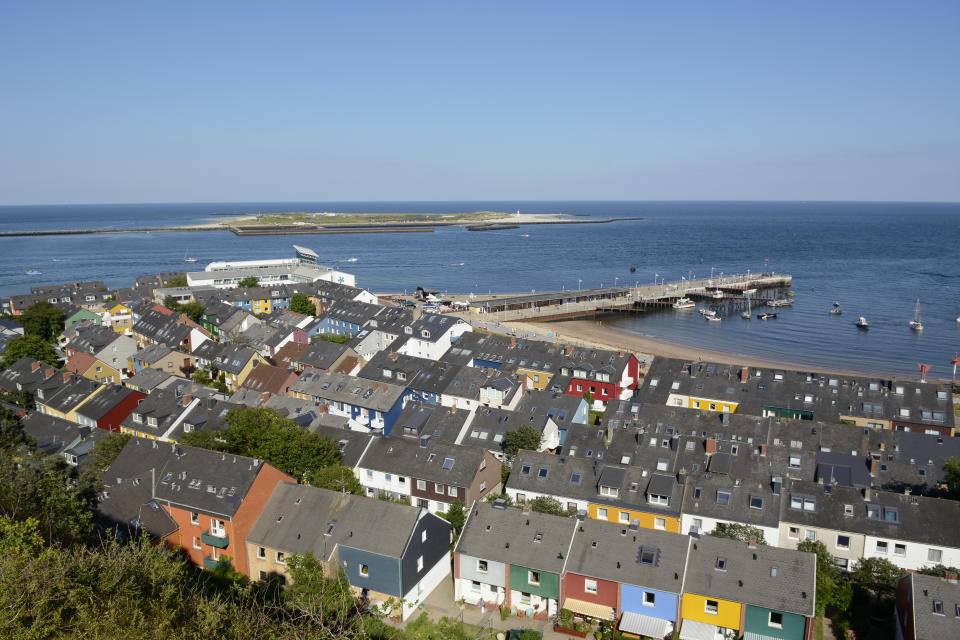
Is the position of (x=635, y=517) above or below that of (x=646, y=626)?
above

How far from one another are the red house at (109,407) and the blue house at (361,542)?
2524 cm

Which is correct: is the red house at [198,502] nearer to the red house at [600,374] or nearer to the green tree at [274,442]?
the green tree at [274,442]

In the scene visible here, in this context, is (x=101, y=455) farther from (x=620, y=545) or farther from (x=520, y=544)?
(x=620, y=545)

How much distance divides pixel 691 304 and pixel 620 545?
99545 mm

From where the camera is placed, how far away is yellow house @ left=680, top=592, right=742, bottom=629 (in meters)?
25.8

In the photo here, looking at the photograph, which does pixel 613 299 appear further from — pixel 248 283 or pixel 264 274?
pixel 248 283

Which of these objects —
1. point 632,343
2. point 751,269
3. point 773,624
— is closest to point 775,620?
point 773,624

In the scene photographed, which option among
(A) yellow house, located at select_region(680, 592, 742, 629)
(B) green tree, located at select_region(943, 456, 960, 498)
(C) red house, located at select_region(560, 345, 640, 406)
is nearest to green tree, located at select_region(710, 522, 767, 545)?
(A) yellow house, located at select_region(680, 592, 742, 629)

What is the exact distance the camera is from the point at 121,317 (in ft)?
294

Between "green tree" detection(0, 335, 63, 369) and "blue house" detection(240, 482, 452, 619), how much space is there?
47381 mm

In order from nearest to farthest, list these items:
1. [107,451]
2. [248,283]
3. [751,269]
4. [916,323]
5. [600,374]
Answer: [107,451] → [600,374] → [916,323] → [248,283] → [751,269]

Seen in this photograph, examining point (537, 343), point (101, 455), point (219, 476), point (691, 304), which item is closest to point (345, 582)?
point (219, 476)

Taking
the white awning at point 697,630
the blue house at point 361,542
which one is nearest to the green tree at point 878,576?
the white awning at point 697,630

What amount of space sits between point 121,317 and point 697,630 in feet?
289
